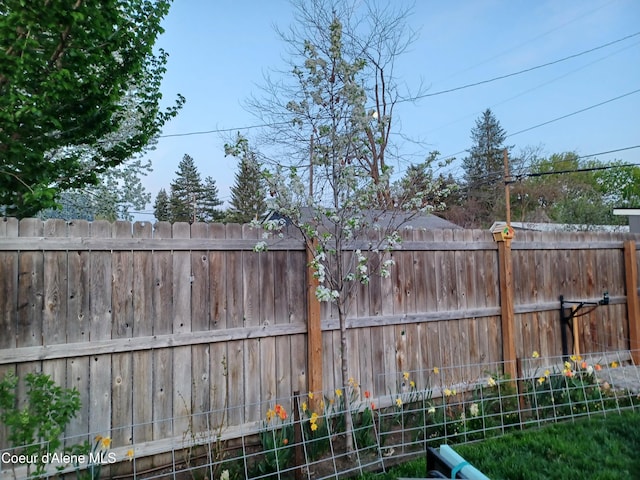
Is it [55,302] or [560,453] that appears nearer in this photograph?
[55,302]

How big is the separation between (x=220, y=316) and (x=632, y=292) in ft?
15.9

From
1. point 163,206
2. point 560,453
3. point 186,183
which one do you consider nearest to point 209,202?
point 186,183

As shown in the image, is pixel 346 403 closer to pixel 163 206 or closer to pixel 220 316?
pixel 220 316

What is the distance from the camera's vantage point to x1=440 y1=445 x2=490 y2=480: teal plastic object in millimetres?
1045

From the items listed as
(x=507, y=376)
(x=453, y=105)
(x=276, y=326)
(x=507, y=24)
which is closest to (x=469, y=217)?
(x=453, y=105)

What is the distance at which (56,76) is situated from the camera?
2432 millimetres

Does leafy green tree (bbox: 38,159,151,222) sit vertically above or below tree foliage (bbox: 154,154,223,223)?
below

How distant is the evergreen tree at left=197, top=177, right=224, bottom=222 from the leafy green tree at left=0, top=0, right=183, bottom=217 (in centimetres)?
2684

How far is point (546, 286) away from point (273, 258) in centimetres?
310

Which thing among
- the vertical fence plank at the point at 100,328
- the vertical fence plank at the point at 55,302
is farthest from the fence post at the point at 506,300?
the vertical fence plank at the point at 55,302

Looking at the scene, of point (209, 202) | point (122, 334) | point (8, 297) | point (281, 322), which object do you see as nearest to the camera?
point (8, 297)

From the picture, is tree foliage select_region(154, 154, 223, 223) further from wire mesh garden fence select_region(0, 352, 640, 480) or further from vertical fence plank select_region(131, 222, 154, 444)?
vertical fence plank select_region(131, 222, 154, 444)

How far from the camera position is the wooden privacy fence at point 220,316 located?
237 centimetres

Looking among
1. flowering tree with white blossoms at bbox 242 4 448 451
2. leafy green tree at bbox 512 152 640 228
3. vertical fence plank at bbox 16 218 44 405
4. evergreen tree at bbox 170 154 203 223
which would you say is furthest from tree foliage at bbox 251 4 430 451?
evergreen tree at bbox 170 154 203 223
